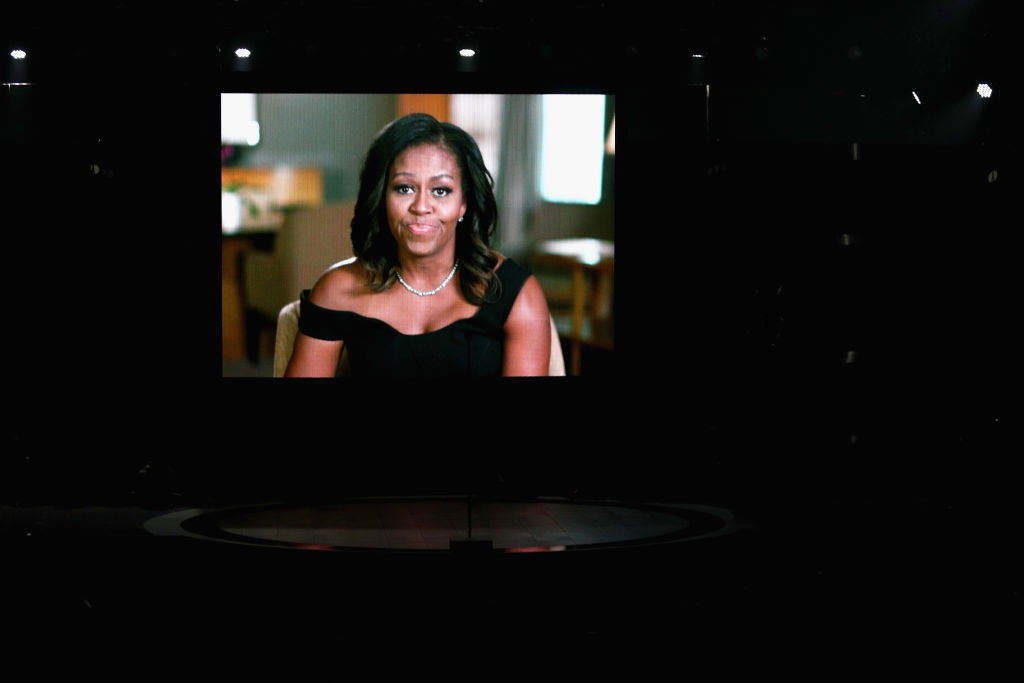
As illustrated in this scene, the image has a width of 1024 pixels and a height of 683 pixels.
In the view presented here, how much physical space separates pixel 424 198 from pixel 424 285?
0.32 metres

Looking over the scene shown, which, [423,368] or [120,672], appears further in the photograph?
[423,368]

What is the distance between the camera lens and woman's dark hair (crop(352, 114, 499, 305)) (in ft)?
14.5

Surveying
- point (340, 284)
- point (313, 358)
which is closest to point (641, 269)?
point (340, 284)

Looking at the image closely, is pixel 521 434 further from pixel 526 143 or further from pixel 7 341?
pixel 7 341

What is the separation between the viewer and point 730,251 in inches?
190

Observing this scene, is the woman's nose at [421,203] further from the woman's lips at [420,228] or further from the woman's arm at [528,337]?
the woman's arm at [528,337]

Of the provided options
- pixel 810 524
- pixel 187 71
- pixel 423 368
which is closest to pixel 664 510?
pixel 810 524

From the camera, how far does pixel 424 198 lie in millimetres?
4469

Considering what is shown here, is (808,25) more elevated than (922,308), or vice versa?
(808,25)

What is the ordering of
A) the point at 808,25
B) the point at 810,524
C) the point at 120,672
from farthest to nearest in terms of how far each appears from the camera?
the point at 808,25 < the point at 810,524 < the point at 120,672

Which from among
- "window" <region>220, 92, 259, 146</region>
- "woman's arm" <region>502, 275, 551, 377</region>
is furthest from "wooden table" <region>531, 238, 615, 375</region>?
"window" <region>220, 92, 259, 146</region>

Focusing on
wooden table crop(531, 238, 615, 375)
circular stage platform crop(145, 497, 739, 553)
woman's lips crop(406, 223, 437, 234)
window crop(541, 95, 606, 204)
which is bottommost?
circular stage platform crop(145, 497, 739, 553)

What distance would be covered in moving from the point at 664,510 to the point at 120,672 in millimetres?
2218

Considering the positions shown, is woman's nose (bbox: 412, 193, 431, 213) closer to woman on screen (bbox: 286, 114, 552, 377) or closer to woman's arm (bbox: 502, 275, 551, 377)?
woman on screen (bbox: 286, 114, 552, 377)
